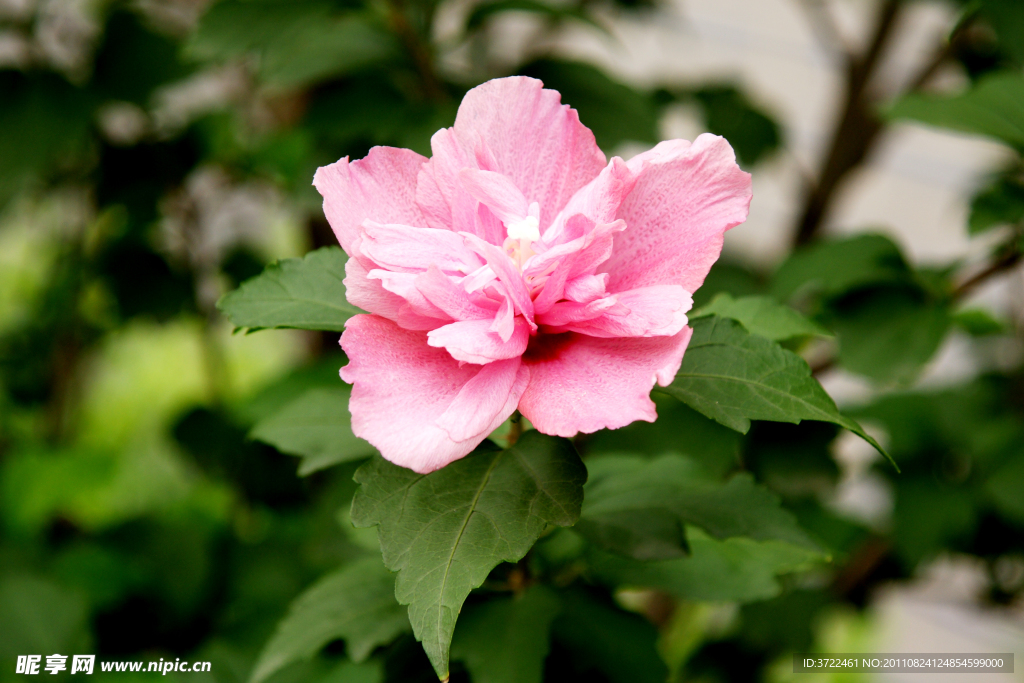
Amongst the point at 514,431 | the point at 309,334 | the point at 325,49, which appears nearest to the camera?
the point at 514,431

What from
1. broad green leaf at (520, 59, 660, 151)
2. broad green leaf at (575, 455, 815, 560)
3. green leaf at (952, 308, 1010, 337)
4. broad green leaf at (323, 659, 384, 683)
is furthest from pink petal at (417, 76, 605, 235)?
green leaf at (952, 308, 1010, 337)

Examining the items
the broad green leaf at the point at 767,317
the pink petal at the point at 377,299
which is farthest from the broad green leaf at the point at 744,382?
the pink petal at the point at 377,299

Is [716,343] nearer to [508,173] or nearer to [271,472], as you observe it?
[508,173]

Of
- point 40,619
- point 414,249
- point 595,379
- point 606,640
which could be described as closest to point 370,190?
point 414,249

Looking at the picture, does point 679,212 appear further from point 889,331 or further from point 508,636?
point 889,331

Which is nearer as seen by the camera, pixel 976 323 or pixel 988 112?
pixel 988 112

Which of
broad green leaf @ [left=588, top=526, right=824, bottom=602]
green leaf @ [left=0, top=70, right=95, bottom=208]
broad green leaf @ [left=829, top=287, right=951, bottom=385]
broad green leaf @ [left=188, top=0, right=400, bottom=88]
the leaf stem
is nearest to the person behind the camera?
the leaf stem

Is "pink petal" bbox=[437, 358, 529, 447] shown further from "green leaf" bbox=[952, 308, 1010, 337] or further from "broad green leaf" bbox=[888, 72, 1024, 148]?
"green leaf" bbox=[952, 308, 1010, 337]

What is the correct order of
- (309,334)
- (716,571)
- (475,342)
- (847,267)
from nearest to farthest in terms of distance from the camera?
(475,342), (716,571), (847,267), (309,334)

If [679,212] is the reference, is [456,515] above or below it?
below
